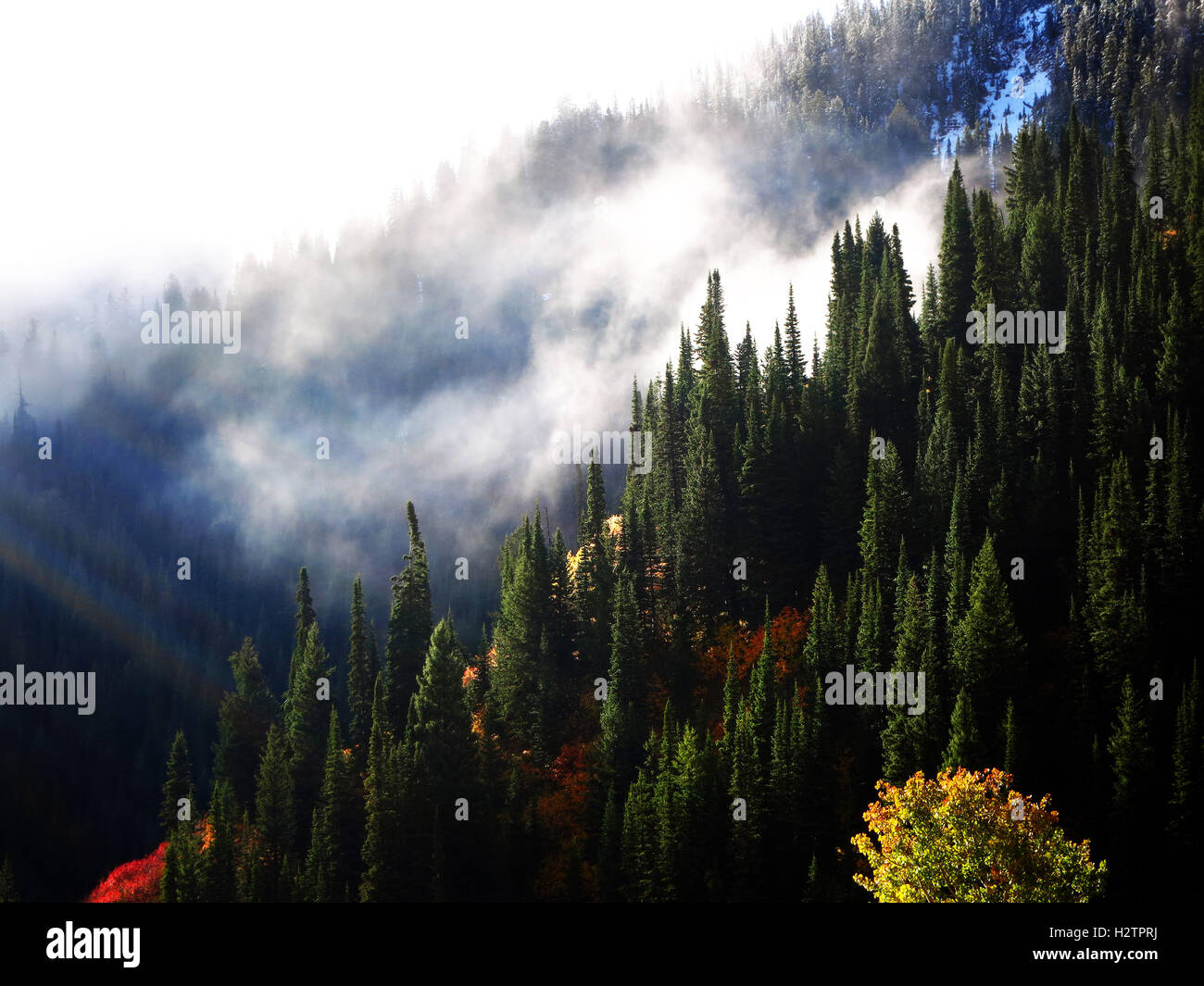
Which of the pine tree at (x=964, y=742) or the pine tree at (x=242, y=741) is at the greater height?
the pine tree at (x=964, y=742)

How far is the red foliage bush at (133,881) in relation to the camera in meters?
122

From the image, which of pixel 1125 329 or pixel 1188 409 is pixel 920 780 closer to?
pixel 1188 409

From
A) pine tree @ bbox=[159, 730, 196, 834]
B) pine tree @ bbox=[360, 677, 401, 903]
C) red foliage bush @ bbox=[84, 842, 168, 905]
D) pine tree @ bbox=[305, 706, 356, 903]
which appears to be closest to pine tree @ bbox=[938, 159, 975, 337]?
pine tree @ bbox=[360, 677, 401, 903]

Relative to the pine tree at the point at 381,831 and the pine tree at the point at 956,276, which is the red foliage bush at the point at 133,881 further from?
the pine tree at the point at 956,276

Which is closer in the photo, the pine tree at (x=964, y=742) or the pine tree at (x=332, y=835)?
the pine tree at (x=964, y=742)

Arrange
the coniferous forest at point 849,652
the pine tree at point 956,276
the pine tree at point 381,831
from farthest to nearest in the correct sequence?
the pine tree at point 956,276 → the pine tree at point 381,831 → the coniferous forest at point 849,652

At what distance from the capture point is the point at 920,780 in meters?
57.2

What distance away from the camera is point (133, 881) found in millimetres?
147625

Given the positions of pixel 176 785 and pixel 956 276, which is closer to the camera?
pixel 176 785

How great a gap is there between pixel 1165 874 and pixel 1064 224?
3361 inches

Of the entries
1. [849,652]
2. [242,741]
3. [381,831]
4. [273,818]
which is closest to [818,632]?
[849,652]

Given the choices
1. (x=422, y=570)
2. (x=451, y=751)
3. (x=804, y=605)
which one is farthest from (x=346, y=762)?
(x=804, y=605)

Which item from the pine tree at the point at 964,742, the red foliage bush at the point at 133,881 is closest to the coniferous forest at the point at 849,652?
the pine tree at the point at 964,742

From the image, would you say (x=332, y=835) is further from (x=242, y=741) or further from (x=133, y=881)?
(x=133, y=881)
